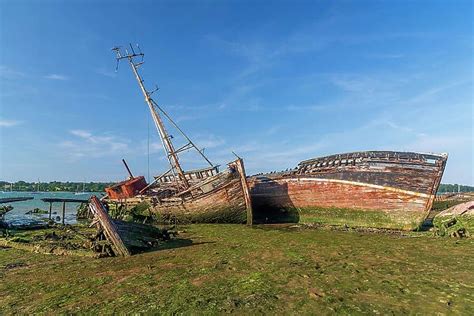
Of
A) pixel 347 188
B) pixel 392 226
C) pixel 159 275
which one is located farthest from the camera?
pixel 347 188

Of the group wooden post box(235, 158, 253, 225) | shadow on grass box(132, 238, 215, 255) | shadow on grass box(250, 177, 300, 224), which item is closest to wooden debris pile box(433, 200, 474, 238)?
shadow on grass box(250, 177, 300, 224)

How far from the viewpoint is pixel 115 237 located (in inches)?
449

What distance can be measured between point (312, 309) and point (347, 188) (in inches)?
570

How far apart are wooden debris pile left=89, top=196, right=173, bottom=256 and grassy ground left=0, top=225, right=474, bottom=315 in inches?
22.8

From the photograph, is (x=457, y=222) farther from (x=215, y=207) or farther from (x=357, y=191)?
(x=215, y=207)

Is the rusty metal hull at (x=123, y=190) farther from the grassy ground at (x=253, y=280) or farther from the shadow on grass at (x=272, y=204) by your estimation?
the grassy ground at (x=253, y=280)

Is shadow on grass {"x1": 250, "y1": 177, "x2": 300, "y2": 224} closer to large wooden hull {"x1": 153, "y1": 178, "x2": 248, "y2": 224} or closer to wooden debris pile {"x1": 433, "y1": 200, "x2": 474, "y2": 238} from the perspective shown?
large wooden hull {"x1": 153, "y1": 178, "x2": 248, "y2": 224}

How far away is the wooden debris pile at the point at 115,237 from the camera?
37.3ft

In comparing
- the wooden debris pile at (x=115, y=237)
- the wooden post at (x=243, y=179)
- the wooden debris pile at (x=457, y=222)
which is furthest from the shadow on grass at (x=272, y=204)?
the wooden debris pile at (x=115, y=237)

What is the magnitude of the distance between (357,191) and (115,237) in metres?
13.4

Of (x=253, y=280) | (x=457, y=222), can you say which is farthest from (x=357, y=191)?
(x=253, y=280)

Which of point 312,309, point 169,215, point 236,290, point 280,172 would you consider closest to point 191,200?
point 169,215

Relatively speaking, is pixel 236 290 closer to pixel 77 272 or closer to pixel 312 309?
pixel 312 309

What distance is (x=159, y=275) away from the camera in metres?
8.55
